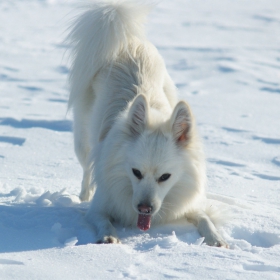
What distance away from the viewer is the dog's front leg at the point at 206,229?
154 inches

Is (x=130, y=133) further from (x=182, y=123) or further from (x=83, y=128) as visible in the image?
(x=83, y=128)

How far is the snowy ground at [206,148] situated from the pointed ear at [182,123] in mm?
679

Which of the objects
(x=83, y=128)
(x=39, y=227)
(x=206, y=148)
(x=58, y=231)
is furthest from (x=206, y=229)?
(x=206, y=148)

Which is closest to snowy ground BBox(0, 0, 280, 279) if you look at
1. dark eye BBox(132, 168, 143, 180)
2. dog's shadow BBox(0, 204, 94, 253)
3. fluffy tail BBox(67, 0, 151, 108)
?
dog's shadow BBox(0, 204, 94, 253)

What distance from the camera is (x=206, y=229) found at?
161 inches

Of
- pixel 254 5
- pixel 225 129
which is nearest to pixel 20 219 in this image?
pixel 225 129

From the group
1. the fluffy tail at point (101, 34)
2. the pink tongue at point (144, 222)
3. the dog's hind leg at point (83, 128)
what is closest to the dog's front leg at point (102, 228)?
the pink tongue at point (144, 222)

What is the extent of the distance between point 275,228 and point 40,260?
1820 millimetres

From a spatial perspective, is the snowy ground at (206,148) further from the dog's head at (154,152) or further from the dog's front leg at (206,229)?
the dog's head at (154,152)

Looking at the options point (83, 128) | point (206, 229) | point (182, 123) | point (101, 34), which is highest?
point (101, 34)

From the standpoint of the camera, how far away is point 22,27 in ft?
49.6

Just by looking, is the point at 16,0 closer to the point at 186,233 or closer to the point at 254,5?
the point at 254,5

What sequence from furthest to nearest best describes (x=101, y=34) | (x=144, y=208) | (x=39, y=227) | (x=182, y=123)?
(x=101, y=34) < (x=182, y=123) < (x=39, y=227) < (x=144, y=208)

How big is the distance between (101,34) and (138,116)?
151cm
